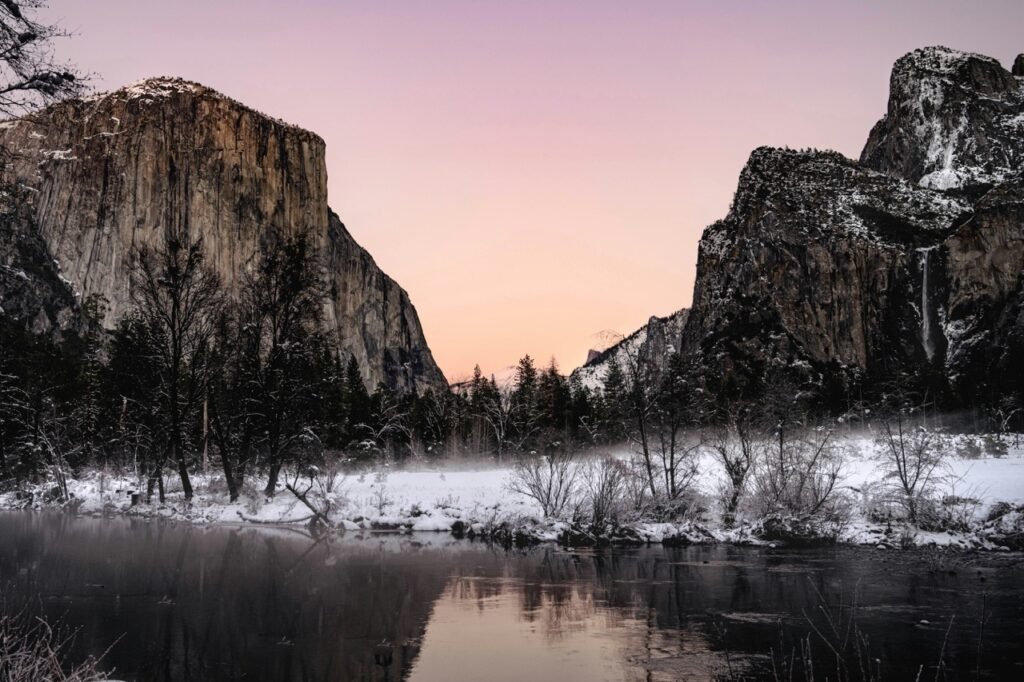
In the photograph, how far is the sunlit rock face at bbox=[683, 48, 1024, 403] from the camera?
9731 centimetres

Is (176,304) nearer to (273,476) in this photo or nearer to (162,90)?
(273,476)

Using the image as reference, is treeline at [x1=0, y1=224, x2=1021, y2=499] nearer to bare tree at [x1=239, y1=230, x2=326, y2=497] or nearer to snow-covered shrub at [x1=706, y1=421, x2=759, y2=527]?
bare tree at [x1=239, y1=230, x2=326, y2=497]

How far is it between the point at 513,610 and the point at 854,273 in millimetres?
102770

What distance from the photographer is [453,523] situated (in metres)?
24.5

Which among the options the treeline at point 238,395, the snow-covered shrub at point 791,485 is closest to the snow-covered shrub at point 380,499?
the treeline at point 238,395

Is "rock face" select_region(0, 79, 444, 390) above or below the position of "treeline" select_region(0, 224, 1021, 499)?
above

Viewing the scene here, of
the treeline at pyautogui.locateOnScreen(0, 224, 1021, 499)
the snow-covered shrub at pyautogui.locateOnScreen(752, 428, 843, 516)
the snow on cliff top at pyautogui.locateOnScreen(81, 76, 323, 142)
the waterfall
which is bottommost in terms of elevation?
the snow-covered shrub at pyautogui.locateOnScreen(752, 428, 843, 516)

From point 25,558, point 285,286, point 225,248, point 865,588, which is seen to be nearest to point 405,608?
point 865,588

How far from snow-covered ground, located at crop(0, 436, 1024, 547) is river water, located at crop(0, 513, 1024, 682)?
2049 mm

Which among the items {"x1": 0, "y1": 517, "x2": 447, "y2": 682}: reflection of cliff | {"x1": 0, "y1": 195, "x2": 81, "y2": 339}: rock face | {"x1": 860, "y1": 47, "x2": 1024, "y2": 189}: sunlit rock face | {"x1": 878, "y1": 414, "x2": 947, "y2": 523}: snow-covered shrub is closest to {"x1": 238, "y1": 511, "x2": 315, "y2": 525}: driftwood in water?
{"x1": 0, "y1": 517, "x2": 447, "y2": 682}: reflection of cliff

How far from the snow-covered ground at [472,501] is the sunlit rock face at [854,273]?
63.3 metres

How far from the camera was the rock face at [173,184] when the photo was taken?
393 feet

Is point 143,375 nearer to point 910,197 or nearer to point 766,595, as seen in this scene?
point 766,595

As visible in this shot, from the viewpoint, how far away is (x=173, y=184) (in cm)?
12556
